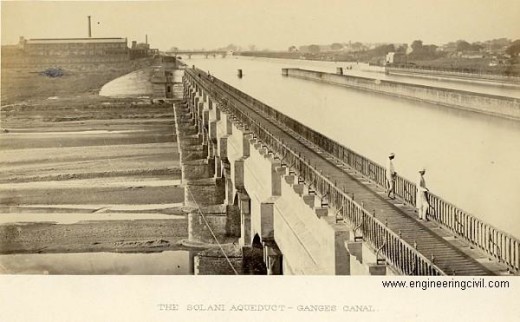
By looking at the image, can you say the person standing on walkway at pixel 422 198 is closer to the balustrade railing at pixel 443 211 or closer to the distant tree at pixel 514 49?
the balustrade railing at pixel 443 211

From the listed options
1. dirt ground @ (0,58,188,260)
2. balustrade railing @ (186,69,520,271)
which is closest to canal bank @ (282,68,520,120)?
balustrade railing @ (186,69,520,271)

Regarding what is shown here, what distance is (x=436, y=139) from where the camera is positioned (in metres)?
14.3

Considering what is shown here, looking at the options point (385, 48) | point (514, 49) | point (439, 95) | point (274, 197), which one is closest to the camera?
point (514, 49)

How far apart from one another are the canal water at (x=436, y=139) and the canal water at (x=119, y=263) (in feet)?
13.9

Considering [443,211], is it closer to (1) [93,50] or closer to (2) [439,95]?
(2) [439,95]

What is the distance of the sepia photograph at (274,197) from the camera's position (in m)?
5.47

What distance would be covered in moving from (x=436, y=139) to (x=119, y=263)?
813 cm

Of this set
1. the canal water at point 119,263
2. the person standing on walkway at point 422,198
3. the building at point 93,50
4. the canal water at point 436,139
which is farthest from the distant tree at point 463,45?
the building at point 93,50

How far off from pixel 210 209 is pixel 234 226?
4.23 ft

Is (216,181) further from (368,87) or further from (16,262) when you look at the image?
(368,87)

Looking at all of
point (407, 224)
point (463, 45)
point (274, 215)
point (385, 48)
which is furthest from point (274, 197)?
point (385, 48)

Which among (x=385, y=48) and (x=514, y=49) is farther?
(x=385, y=48)

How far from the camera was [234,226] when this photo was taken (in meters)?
12.1
